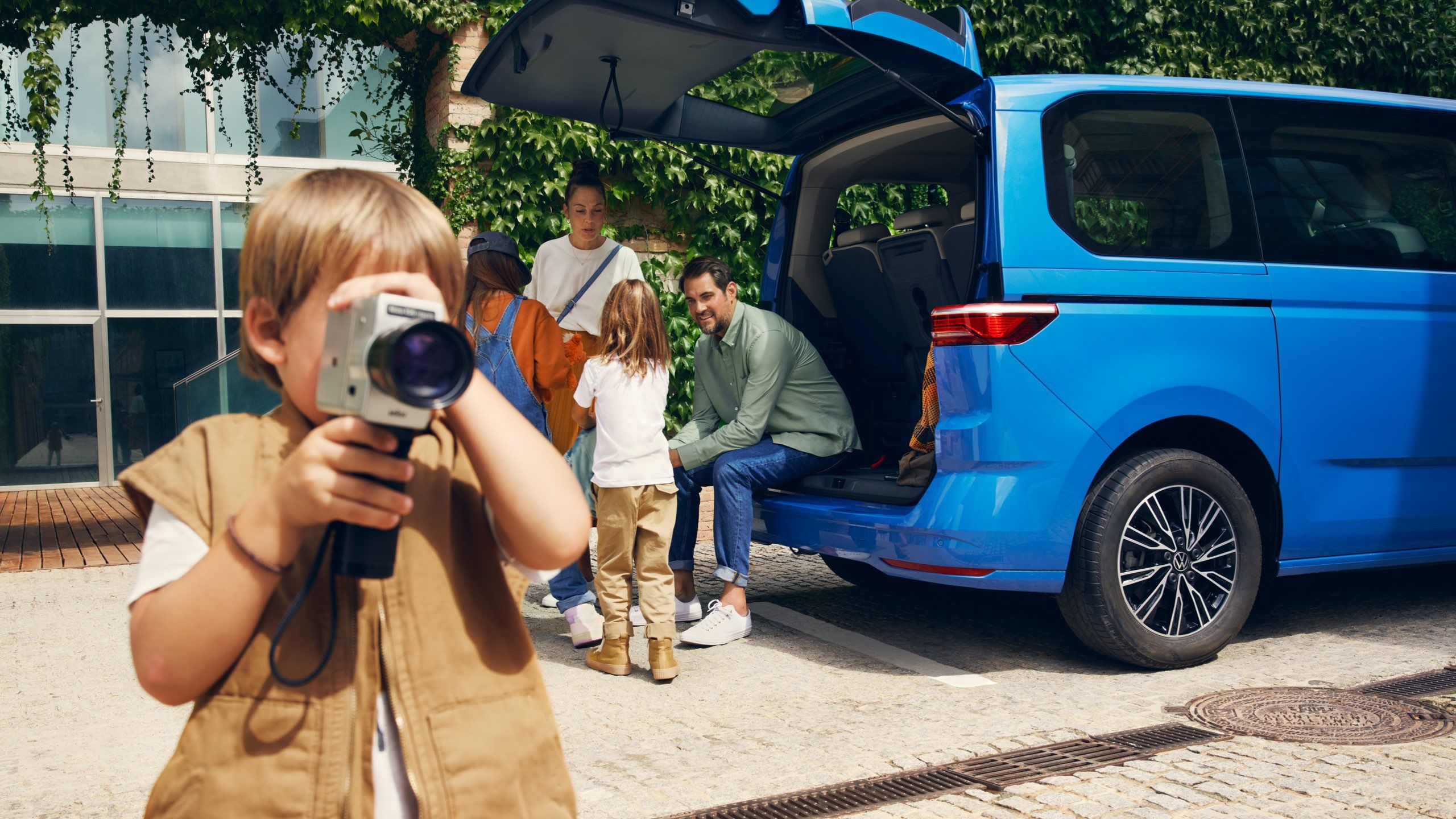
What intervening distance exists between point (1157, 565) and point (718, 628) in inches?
66.9

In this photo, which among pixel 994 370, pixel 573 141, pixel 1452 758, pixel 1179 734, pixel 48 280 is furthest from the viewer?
pixel 48 280

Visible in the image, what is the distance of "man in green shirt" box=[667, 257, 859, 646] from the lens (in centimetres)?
477

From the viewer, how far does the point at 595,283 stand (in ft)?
17.6

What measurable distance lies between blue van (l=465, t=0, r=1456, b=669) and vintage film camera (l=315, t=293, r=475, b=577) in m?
3.02

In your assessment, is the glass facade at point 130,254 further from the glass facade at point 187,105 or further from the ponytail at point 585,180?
the ponytail at point 585,180

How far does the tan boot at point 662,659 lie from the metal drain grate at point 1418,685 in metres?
2.35

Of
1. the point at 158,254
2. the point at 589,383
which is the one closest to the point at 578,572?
the point at 589,383

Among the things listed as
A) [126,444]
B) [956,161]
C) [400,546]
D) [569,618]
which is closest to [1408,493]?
[956,161]

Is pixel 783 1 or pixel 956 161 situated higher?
pixel 783 1

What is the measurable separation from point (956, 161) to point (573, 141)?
5784 millimetres

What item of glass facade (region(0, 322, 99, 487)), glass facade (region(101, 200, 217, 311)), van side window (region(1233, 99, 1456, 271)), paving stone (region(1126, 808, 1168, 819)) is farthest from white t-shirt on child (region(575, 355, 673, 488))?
glass facade (region(0, 322, 99, 487))

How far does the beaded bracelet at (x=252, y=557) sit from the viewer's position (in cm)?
111

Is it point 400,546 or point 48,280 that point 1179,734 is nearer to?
point 400,546

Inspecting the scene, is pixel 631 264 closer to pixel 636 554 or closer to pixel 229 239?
pixel 636 554
